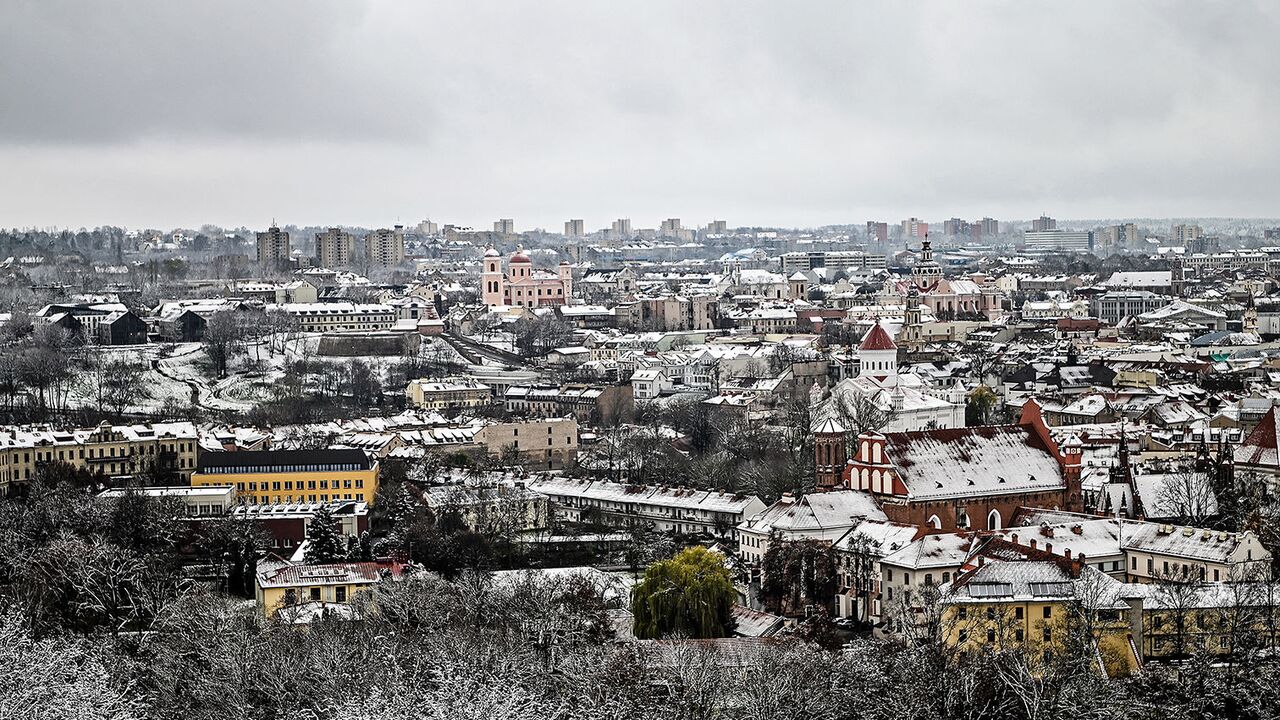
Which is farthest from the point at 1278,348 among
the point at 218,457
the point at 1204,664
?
the point at 1204,664

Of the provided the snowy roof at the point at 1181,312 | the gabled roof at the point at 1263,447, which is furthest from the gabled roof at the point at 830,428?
the snowy roof at the point at 1181,312

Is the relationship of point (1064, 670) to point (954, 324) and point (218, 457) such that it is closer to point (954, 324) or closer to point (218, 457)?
point (218, 457)

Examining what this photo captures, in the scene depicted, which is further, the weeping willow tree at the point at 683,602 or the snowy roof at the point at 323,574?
the snowy roof at the point at 323,574

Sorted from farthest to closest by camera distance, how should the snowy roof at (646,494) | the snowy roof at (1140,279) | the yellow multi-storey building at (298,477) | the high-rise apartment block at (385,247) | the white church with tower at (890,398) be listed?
1. the high-rise apartment block at (385,247)
2. the snowy roof at (1140,279)
3. the white church with tower at (890,398)
4. the yellow multi-storey building at (298,477)
5. the snowy roof at (646,494)

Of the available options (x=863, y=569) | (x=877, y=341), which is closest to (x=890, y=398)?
(x=877, y=341)

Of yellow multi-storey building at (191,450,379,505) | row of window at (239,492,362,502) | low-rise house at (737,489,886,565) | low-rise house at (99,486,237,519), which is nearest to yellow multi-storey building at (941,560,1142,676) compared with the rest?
low-rise house at (737,489,886,565)

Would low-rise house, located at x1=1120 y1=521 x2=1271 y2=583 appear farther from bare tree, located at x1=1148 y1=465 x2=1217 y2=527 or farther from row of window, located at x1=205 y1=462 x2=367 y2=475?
row of window, located at x1=205 y1=462 x2=367 y2=475

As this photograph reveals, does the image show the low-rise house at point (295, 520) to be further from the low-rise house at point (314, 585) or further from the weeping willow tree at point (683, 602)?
the weeping willow tree at point (683, 602)

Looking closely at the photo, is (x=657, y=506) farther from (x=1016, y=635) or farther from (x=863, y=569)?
(x=1016, y=635)
